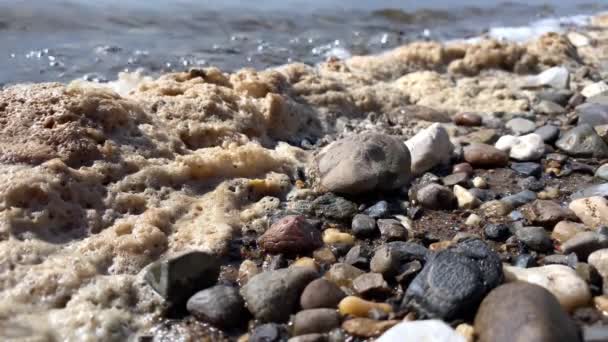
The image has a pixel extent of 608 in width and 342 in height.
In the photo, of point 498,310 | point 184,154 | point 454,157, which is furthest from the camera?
point 454,157

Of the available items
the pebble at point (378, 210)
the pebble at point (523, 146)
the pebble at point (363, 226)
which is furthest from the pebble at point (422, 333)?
the pebble at point (523, 146)

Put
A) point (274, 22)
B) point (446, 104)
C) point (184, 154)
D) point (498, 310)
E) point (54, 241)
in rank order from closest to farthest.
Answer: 1. point (498, 310)
2. point (54, 241)
3. point (184, 154)
4. point (446, 104)
5. point (274, 22)

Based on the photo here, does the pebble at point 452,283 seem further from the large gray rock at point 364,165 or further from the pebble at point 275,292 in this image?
the large gray rock at point 364,165

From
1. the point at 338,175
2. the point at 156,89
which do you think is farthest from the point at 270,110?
the point at 338,175

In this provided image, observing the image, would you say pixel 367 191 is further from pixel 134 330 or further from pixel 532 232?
pixel 134 330

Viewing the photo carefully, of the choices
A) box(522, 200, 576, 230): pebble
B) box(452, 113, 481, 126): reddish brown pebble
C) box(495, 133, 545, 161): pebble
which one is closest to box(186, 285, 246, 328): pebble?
box(522, 200, 576, 230): pebble

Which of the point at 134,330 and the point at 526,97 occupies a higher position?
the point at 526,97

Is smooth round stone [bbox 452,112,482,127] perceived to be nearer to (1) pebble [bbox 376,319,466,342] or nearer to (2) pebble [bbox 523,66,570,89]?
(2) pebble [bbox 523,66,570,89]
